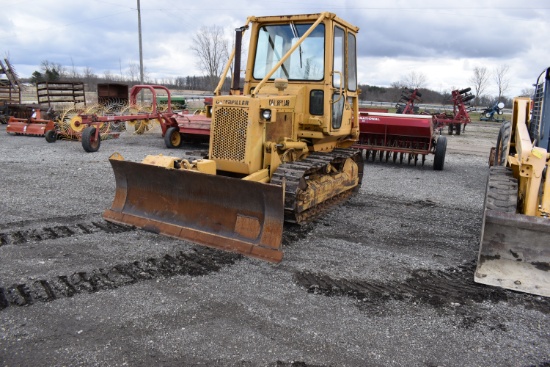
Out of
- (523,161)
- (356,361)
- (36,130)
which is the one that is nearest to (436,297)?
(356,361)

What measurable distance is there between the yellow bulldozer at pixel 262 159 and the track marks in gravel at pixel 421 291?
2.20 feet

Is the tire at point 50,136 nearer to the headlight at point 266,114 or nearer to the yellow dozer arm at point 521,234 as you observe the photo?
the headlight at point 266,114

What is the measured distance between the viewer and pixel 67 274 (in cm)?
436

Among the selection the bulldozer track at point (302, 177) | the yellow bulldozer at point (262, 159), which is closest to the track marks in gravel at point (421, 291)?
the yellow bulldozer at point (262, 159)

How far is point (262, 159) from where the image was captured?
6.04m

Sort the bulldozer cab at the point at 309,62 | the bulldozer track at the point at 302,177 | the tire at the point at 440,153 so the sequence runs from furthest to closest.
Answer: the tire at the point at 440,153
the bulldozer cab at the point at 309,62
the bulldozer track at the point at 302,177

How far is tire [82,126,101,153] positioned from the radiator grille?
8114 mm

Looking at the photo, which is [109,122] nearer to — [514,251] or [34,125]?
[34,125]

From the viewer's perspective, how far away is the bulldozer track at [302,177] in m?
5.61

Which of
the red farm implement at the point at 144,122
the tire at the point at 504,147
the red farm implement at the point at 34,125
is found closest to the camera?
the tire at the point at 504,147

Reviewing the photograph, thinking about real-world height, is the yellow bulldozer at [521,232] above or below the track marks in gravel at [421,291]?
above

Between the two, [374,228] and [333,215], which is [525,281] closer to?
[374,228]

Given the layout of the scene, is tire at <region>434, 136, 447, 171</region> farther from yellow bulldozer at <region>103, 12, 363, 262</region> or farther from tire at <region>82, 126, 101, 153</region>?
tire at <region>82, 126, 101, 153</region>

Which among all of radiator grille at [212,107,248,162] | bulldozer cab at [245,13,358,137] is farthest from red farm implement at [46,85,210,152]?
radiator grille at [212,107,248,162]
